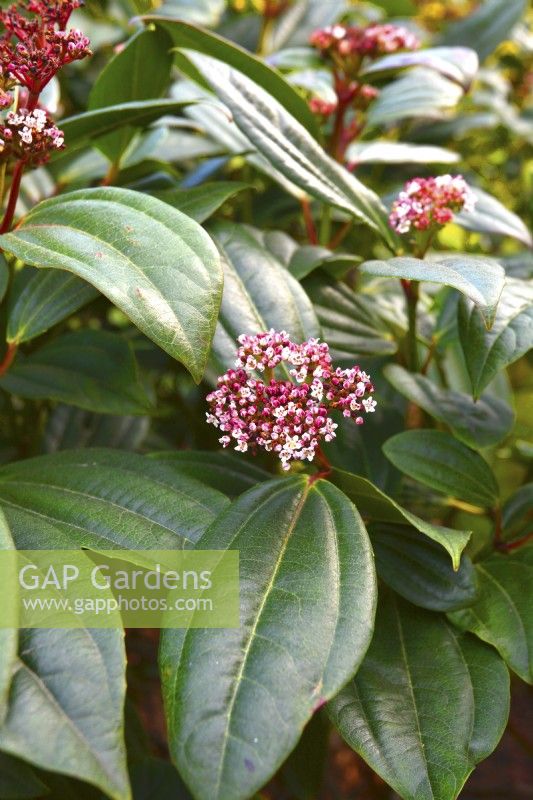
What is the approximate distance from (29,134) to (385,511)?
0.46 metres

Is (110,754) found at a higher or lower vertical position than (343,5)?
lower

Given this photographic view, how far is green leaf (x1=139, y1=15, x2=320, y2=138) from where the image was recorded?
2.99 ft

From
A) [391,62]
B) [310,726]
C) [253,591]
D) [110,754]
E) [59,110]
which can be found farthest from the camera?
[59,110]

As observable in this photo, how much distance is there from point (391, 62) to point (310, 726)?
0.82 m

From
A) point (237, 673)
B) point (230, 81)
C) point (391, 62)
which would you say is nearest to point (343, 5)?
point (391, 62)

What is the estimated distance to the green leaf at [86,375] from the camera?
904 millimetres

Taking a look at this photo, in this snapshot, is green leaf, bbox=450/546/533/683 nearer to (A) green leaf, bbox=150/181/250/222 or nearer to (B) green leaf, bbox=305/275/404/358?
(B) green leaf, bbox=305/275/404/358

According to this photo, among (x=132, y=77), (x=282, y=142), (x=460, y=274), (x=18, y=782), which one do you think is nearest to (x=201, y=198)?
(x=282, y=142)

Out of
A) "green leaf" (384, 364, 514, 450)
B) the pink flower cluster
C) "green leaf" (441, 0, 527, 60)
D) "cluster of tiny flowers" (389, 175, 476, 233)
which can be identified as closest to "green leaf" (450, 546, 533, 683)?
"green leaf" (384, 364, 514, 450)

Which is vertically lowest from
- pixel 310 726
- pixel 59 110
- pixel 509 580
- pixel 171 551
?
pixel 310 726

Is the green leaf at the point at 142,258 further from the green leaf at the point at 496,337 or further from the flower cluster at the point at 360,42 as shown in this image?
the flower cluster at the point at 360,42

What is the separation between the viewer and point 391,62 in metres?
1.06

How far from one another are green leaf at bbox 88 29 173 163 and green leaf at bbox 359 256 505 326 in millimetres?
398

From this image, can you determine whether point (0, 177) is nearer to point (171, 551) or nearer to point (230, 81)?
point (230, 81)
